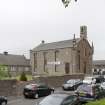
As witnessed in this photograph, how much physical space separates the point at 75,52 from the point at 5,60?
26.5m

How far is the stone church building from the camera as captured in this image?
2844 inches

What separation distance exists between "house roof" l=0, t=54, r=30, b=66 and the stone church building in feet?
31.7

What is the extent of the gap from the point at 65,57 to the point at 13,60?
24334mm

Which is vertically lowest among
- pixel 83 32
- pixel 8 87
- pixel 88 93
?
pixel 88 93

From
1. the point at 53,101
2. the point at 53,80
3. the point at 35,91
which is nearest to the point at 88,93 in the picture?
the point at 53,101

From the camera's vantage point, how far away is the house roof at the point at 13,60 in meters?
89.7

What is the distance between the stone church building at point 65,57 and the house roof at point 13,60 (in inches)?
380

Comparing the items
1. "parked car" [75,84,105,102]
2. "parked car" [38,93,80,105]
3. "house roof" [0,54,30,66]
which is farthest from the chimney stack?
"parked car" [38,93,80,105]

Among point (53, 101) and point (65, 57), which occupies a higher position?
point (65, 57)

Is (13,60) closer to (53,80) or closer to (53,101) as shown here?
(53,80)

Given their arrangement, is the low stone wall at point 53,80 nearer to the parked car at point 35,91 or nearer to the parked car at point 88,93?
the parked car at point 35,91

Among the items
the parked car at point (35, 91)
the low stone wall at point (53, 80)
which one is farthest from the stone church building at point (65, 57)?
Result: the parked car at point (35, 91)

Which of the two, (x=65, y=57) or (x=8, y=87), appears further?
(x=65, y=57)

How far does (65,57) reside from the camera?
73.9m
